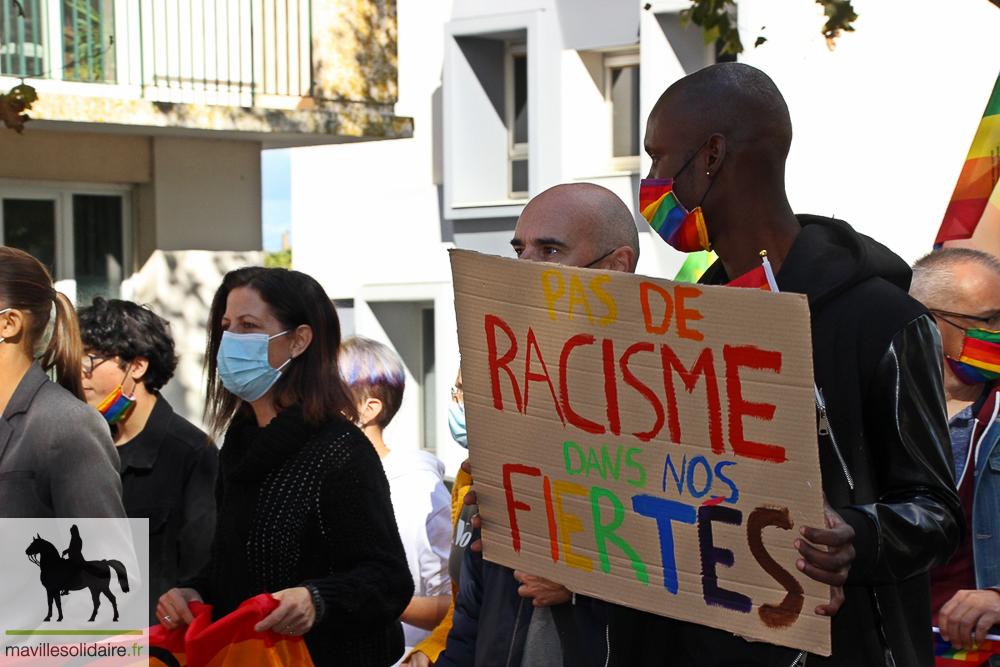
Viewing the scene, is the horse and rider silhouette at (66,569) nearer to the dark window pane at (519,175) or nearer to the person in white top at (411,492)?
the person in white top at (411,492)

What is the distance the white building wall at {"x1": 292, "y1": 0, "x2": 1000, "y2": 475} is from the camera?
31.0 ft

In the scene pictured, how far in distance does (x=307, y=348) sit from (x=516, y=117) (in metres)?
10.6

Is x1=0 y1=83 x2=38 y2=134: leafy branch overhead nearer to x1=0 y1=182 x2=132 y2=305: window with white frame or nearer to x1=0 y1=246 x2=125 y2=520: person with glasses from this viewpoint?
x1=0 y1=246 x2=125 y2=520: person with glasses

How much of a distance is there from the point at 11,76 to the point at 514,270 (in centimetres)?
838

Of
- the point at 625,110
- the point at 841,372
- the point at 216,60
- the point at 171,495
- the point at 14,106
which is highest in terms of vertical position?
the point at 216,60

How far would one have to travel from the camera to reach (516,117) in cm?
1388

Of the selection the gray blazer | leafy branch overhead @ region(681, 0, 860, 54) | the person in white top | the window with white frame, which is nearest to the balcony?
the window with white frame

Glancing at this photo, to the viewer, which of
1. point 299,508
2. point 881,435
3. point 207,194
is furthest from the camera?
point 207,194

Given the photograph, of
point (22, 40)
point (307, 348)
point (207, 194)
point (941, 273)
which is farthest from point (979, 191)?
point (22, 40)

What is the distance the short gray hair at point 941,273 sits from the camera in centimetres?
372

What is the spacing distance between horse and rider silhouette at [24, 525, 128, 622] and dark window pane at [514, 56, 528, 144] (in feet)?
35.6

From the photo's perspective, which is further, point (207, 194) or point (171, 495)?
point (207, 194)

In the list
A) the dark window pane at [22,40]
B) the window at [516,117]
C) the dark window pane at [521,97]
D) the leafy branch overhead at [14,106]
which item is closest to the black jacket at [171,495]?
the leafy branch overhead at [14,106]

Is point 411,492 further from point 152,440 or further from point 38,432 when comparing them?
point 38,432
